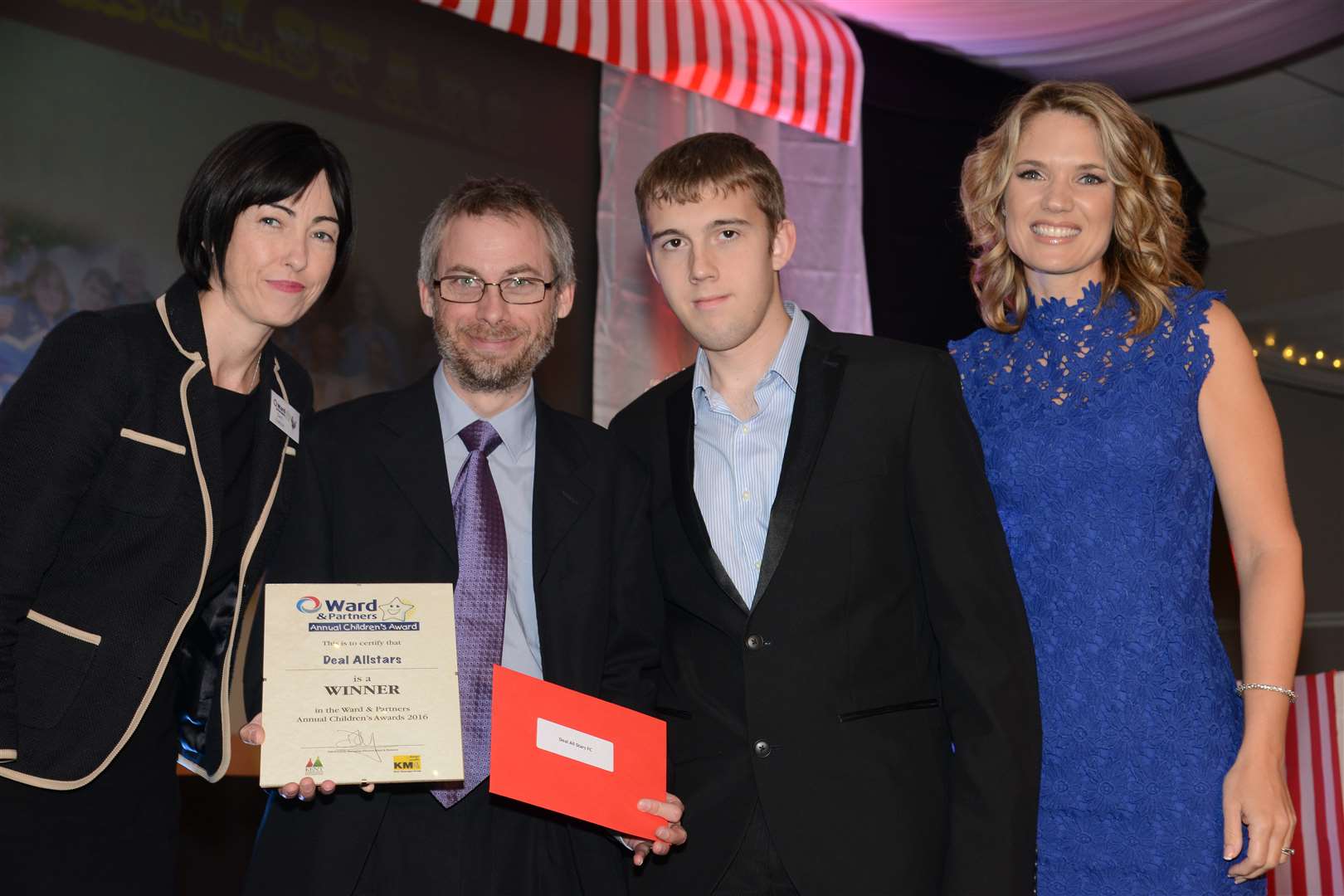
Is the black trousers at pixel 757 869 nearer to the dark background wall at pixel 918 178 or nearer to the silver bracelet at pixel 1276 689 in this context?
the silver bracelet at pixel 1276 689

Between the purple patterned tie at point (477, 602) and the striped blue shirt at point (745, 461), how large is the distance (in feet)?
1.29

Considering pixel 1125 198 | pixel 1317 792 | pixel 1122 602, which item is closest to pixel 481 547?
pixel 1122 602

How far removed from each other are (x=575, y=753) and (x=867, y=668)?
50 cm

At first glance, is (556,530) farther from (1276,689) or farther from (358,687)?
(1276,689)

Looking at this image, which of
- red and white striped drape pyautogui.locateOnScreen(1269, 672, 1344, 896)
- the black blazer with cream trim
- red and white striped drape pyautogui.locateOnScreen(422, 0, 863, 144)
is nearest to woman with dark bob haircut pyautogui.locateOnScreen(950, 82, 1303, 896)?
the black blazer with cream trim

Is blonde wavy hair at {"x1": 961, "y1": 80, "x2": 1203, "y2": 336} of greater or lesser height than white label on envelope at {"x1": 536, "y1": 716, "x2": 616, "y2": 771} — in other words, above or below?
above

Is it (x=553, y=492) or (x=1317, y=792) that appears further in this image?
(x=1317, y=792)

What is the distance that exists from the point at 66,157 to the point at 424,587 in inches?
119

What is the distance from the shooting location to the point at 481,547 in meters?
2.37

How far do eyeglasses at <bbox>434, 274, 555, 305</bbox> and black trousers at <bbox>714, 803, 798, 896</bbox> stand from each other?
111 cm

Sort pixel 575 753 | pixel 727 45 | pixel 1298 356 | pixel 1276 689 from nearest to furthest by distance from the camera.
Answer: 1. pixel 575 753
2. pixel 1276 689
3. pixel 727 45
4. pixel 1298 356

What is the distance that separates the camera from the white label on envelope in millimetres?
2061

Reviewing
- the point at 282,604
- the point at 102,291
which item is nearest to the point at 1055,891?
the point at 282,604

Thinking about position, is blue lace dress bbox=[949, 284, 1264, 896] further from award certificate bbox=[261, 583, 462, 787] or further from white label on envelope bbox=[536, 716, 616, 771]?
award certificate bbox=[261, 583, 462, 787]
